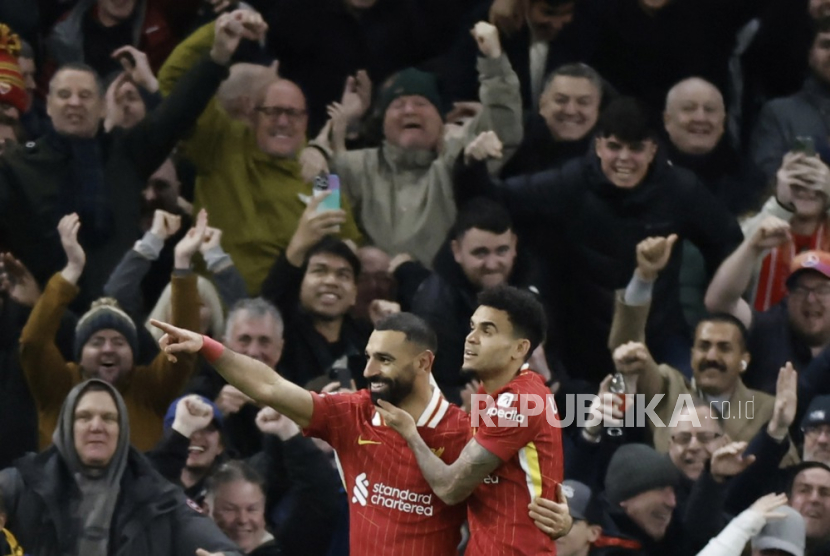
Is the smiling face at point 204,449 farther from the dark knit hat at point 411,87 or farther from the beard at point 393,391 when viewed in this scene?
the dark knit hat at point 411,87

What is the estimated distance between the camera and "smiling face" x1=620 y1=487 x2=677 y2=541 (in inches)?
381

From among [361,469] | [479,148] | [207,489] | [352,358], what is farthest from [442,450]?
[479,148]

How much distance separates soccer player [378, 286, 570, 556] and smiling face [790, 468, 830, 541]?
1.80m

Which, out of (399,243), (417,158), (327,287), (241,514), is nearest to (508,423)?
(241,514)

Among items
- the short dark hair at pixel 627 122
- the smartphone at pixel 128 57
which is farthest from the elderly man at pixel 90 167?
the short dark hair at pixel 627 122

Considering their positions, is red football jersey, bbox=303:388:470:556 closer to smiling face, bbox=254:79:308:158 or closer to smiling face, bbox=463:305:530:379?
smiling face, bbox=463:305:530:379

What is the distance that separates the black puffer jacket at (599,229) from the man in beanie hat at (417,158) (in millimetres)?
229

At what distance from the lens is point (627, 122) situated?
1087 centimetres

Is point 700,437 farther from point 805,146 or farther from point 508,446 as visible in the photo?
point 508,446

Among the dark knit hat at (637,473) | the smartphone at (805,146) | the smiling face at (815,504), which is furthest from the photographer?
the smartphone at (805,146)

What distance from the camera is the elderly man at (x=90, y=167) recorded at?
10867mm

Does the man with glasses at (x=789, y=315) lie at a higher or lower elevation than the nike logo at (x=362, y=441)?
higher

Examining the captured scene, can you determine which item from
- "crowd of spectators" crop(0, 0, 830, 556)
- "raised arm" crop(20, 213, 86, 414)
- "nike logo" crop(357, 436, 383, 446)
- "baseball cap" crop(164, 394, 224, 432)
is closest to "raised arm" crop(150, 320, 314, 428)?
"nike logo" crop(357, 436, 383, 446)

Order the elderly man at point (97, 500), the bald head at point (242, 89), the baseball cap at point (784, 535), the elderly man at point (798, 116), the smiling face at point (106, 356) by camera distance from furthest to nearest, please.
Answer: the elderly man at point (798, 116) < the bald head at point (242, 89) < the smiling face at point (106, 356) < the baseball cap at point (784, 535) < the elderly man at point (97, 500)
